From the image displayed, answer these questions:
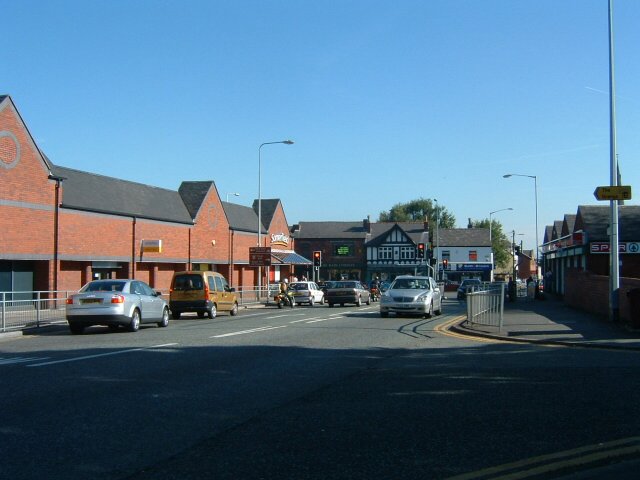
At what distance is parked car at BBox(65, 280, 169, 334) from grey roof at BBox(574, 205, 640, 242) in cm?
2387

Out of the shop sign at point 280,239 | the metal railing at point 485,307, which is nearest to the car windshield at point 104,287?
the metal railing at point 485,307

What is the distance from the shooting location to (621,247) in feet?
111

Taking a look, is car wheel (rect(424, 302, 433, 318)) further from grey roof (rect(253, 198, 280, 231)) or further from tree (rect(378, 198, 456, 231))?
tree (rect(378, 198, 456, 231))

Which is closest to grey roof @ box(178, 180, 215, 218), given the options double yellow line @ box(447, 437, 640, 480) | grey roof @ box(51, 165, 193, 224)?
grey roof @ box(51, 165, 193, 224)

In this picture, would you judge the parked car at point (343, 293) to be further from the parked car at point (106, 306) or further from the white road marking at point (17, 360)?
the white road marking at point (17, 360)

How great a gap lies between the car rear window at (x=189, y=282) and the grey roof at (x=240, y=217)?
2580cm

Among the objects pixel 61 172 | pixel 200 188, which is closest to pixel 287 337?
pixel 61 172

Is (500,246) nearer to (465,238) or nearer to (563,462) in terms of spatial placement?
(465,238)

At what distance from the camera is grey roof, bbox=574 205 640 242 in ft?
114

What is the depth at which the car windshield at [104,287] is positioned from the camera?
19.8m

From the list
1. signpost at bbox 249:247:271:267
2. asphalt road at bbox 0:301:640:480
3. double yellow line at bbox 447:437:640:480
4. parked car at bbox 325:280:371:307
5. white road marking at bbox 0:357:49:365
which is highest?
signpost at bbox 249:247:271:267

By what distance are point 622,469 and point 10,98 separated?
30055 millimetres

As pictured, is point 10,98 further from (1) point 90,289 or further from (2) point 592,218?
(2) point 592,218

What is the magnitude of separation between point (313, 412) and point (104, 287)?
43.0 feet
